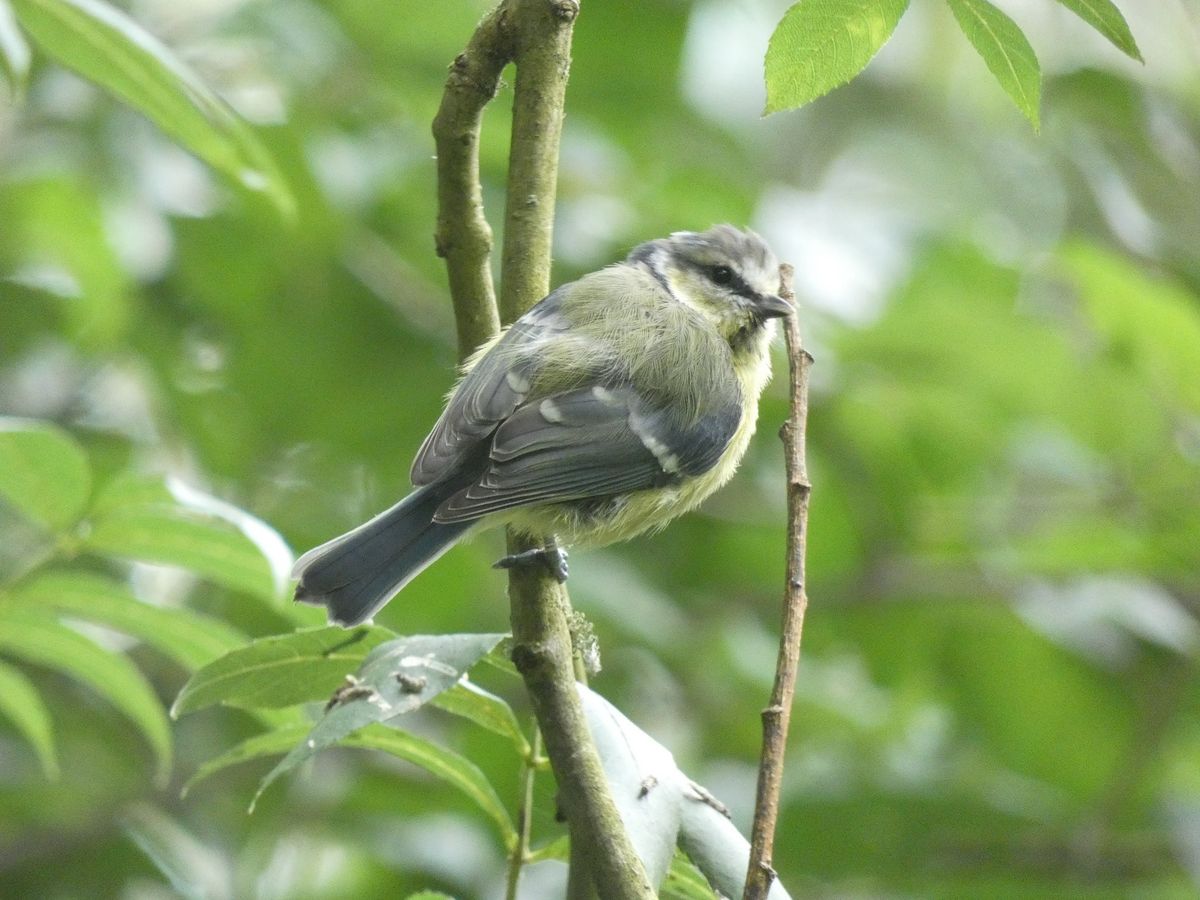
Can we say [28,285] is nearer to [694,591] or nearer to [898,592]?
[694,591]

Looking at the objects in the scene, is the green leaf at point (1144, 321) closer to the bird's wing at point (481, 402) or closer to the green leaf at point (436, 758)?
the bird's wing at point (481, 402)

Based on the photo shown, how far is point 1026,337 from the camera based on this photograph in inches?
108

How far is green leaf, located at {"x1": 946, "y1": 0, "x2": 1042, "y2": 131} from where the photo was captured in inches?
42.7

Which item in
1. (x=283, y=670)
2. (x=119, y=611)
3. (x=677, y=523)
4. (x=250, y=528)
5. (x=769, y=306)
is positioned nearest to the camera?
(x=283, y=670)

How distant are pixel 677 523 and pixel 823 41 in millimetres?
2030

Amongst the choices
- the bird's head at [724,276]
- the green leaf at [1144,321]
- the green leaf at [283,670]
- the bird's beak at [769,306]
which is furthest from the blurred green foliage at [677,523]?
the green leaf at [283,670]

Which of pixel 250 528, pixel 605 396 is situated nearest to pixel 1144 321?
pixel 605 396

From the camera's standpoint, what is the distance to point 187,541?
4.89 feet

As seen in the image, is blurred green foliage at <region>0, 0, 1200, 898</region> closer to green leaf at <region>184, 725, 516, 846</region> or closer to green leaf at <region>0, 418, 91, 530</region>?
green leaf at <region>0, 418, 91, 530</region>

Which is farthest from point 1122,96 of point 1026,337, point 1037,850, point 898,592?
point 1037,850

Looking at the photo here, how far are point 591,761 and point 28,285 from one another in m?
2.03

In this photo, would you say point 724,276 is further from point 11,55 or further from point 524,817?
point 524,817

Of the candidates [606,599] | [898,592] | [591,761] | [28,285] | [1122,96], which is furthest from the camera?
[1122,96]

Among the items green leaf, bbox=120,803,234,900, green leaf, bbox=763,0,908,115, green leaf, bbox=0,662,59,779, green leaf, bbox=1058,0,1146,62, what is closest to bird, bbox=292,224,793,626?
green leaf, bbox=0,662,59,779
